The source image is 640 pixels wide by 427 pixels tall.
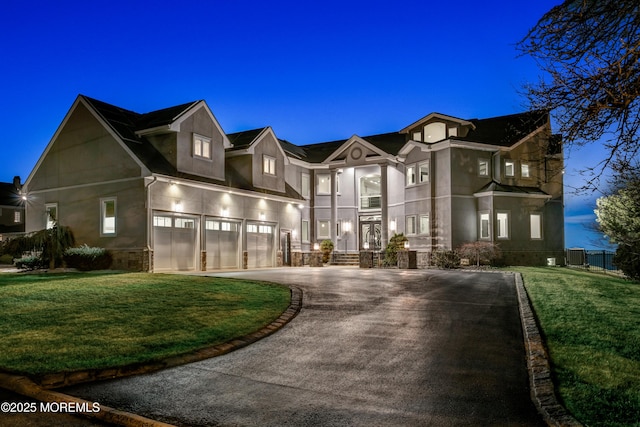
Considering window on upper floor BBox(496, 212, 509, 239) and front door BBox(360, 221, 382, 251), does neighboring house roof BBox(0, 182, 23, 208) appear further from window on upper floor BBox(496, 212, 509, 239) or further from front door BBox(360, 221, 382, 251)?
window on upper floor BBox(496, 212, 509, 239)

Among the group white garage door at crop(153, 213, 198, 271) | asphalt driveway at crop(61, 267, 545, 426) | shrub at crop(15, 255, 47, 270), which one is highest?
white garage door at crop(153, 213, 198, 271)

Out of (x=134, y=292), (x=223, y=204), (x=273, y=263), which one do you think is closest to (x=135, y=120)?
(x=223, y=204)

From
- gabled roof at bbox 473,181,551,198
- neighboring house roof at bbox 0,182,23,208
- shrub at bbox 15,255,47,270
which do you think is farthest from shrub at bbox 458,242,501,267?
neighboring house roof at bbox 0,182,23,208

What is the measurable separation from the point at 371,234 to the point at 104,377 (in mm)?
28308

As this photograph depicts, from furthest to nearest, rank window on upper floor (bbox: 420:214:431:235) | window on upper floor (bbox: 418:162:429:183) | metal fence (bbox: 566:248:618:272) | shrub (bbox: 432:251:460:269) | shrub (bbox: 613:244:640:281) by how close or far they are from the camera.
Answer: window on upper floor (bbox: 418:162:429:183)
window on upper floor (bbox: 420:214:431:235)
metal fence (bbox: 566:248:618:272)
shrub (bbox: 432:251:460:269)
shrub (bbox: 613:244:640:281)

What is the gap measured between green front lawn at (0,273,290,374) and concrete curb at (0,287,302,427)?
21 cm

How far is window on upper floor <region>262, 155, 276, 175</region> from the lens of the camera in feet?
92.9

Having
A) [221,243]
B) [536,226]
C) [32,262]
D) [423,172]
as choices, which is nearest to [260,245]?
[221,243]

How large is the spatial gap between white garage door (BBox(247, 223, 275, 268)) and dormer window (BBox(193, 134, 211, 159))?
15.4 ft

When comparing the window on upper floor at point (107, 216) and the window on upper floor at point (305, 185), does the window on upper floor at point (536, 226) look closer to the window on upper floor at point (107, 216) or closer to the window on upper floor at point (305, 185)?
the window on upper floor at point (305, 185)

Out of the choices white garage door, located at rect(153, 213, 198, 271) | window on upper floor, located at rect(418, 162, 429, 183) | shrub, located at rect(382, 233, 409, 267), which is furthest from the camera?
window on upper floor, located at rect(418, 162, 429, 183)

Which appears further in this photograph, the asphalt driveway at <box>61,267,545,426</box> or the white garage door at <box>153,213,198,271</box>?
the white garage door at <box>153,213,198,271</box>

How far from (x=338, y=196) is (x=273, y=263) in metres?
7.93

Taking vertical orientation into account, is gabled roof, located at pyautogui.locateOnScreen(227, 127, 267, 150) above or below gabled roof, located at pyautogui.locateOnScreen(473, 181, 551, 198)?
above
